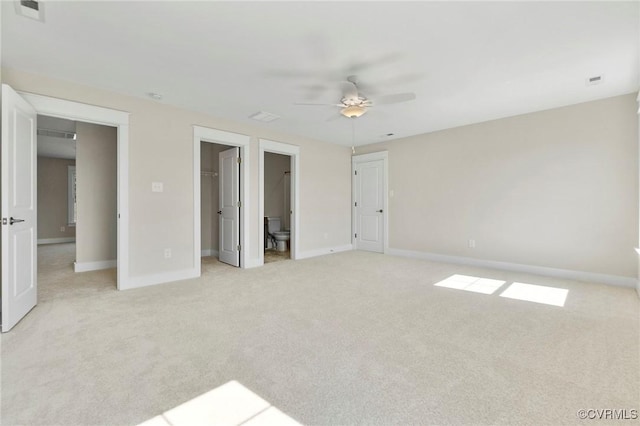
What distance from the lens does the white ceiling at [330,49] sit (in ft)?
6.89

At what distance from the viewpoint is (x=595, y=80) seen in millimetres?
3246

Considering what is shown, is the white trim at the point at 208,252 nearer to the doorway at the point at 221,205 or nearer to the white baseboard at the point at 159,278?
the doorway at the point at 221,205

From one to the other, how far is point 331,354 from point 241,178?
11.7 ft

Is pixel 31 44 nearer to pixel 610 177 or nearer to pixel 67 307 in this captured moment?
pixel 67 307

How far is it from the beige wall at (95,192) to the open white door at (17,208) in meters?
2.00

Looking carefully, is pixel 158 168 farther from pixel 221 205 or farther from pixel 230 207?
pixel 221 205

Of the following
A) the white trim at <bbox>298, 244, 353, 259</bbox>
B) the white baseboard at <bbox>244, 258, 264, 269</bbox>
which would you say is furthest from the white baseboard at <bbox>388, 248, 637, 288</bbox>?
the white baseboard at <bbox>244, 258, 264, 269</bbox>

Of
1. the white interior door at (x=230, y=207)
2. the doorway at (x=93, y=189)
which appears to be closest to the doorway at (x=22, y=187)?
the doorway at (x=93, y=189)

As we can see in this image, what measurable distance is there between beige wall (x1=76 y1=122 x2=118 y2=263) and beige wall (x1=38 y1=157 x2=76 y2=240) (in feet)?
16.6

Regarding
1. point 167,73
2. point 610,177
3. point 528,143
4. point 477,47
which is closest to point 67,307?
point 167,73

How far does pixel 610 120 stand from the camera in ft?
12.4

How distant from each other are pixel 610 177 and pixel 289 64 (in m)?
4.38

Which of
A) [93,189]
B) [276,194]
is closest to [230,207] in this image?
[93,189]

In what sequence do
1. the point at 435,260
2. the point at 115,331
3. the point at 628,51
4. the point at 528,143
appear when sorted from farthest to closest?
1. the point at 435,260
2. the point at 528,143
3. the point at 628,51
4. the point at 115,331
